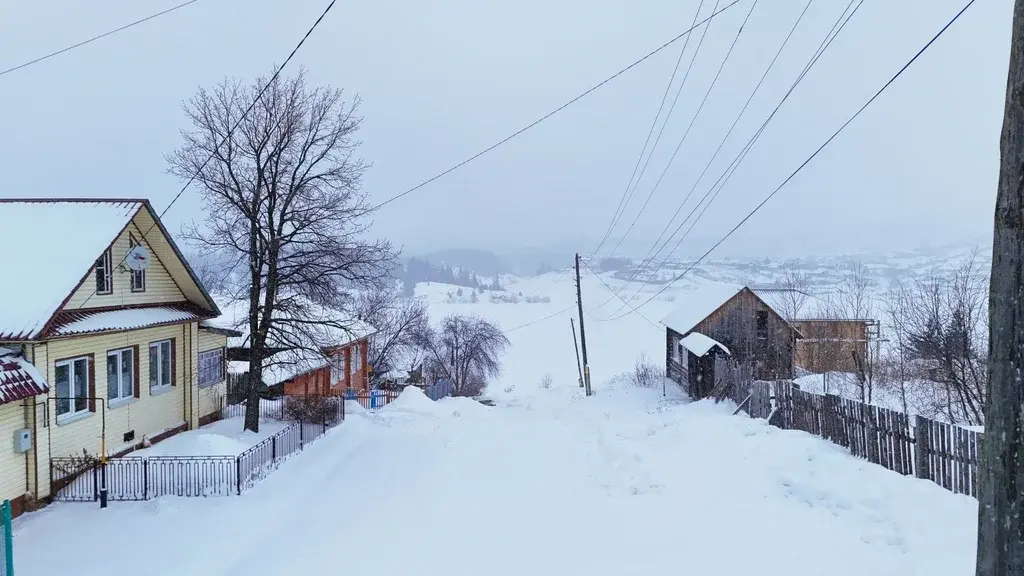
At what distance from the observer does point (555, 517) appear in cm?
1012

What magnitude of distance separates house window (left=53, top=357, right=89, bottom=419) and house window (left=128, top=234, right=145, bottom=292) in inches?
109

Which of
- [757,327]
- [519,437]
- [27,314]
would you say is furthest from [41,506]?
[757,327]

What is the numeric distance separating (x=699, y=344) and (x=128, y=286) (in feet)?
77.7

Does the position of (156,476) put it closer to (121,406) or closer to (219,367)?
(121,406)

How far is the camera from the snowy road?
774 centimetres

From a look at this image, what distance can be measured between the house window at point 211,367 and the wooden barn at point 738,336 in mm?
20616

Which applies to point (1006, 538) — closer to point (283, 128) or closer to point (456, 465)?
point (456, 465)

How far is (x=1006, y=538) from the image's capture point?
3.78 m

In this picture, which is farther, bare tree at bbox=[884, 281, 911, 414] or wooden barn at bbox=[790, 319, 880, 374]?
wooden barn at bbox=[790, 319, 880, 374]

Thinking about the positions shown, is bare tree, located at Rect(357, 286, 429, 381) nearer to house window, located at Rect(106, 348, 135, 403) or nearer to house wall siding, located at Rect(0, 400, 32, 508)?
house window, located at Rect(106, 348, 135, 403)

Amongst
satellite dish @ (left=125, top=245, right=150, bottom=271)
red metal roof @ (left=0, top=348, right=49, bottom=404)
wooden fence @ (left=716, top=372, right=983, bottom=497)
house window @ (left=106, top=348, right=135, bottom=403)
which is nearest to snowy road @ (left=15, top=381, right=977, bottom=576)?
wooden fence @ (left=716, top=372, right=983, bottom=497)

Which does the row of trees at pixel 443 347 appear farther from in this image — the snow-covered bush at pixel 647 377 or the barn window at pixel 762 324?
the barn window at pixel 762 324

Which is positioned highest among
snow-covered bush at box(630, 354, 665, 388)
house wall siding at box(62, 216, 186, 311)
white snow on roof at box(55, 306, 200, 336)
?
house wall siding at box(62, 216, 186, 311)

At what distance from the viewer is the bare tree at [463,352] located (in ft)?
197
